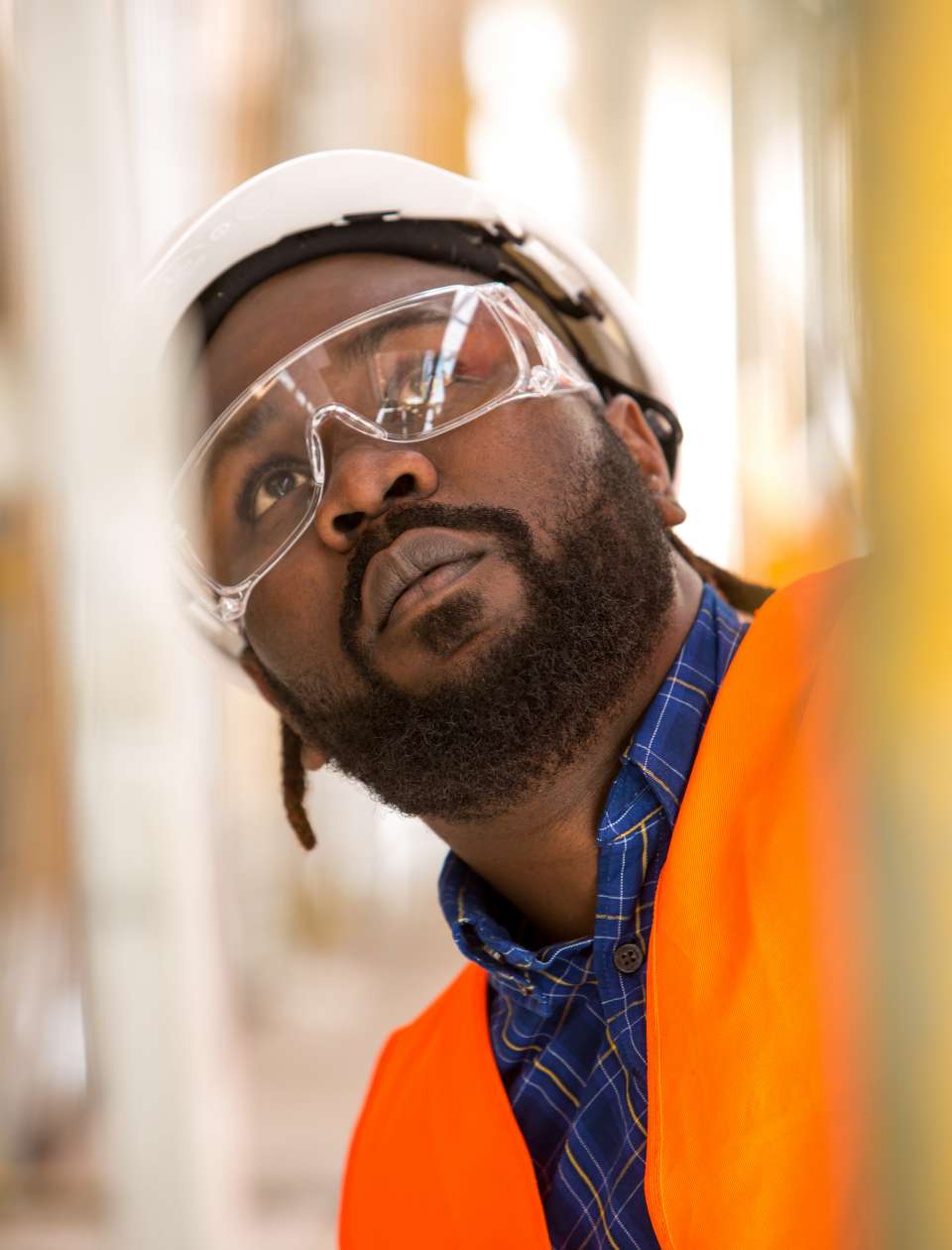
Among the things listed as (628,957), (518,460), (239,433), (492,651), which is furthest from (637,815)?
(239,433)

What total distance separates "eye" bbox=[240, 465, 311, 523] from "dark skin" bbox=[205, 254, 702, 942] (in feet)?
0.26

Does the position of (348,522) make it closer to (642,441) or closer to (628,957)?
(642,441)

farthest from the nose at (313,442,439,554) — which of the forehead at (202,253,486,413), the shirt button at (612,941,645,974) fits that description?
the shirt button at (612,941,645,974)

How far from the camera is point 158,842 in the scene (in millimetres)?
3369

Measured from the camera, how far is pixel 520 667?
166cm

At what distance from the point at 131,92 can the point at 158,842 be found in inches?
81.1

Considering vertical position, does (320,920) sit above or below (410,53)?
below

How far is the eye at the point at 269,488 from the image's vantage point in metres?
1.83

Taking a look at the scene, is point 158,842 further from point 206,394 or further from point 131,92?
point 131,92

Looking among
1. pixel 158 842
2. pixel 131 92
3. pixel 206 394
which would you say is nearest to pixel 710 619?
pixel 206 394

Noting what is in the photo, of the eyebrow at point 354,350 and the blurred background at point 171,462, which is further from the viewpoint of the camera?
the eyebrow at point 354,350

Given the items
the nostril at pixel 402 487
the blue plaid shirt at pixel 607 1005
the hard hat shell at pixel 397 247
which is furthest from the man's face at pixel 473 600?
the hard hat shell at pixel 397 247

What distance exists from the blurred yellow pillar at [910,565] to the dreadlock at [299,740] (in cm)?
174

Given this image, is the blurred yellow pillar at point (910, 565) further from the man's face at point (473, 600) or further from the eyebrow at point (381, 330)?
the eyebrow at point (381, 330)
